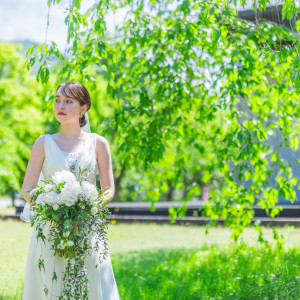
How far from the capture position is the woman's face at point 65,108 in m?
3.19

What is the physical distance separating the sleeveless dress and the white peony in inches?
14.2

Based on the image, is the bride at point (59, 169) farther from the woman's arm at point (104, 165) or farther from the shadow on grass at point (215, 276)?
the shadow on grass at point (215, 276)

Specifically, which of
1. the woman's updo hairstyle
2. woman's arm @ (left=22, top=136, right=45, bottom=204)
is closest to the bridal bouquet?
woman's arm @ (left=22, top=136, right=45, bottom=204)

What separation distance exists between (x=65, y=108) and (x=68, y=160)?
0.37 meters

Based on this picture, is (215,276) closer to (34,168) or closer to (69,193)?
(34,168)

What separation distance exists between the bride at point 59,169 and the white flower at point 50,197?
0.35 metres

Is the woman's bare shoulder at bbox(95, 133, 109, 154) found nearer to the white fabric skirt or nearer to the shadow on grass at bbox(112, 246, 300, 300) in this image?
the white fabric skirt

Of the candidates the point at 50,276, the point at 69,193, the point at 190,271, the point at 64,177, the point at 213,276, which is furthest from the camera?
the point at 190,271

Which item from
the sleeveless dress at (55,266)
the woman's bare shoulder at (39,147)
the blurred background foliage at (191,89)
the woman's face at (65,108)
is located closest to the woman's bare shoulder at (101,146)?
the sleeveless dress at (55,266)

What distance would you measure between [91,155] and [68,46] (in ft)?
6.66

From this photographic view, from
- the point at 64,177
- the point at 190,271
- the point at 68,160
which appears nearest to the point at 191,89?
the point at 190,271

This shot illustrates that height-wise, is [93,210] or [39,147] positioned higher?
[39,147]

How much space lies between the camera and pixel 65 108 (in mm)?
3191

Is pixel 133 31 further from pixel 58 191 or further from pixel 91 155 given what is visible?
pixel 58 191
